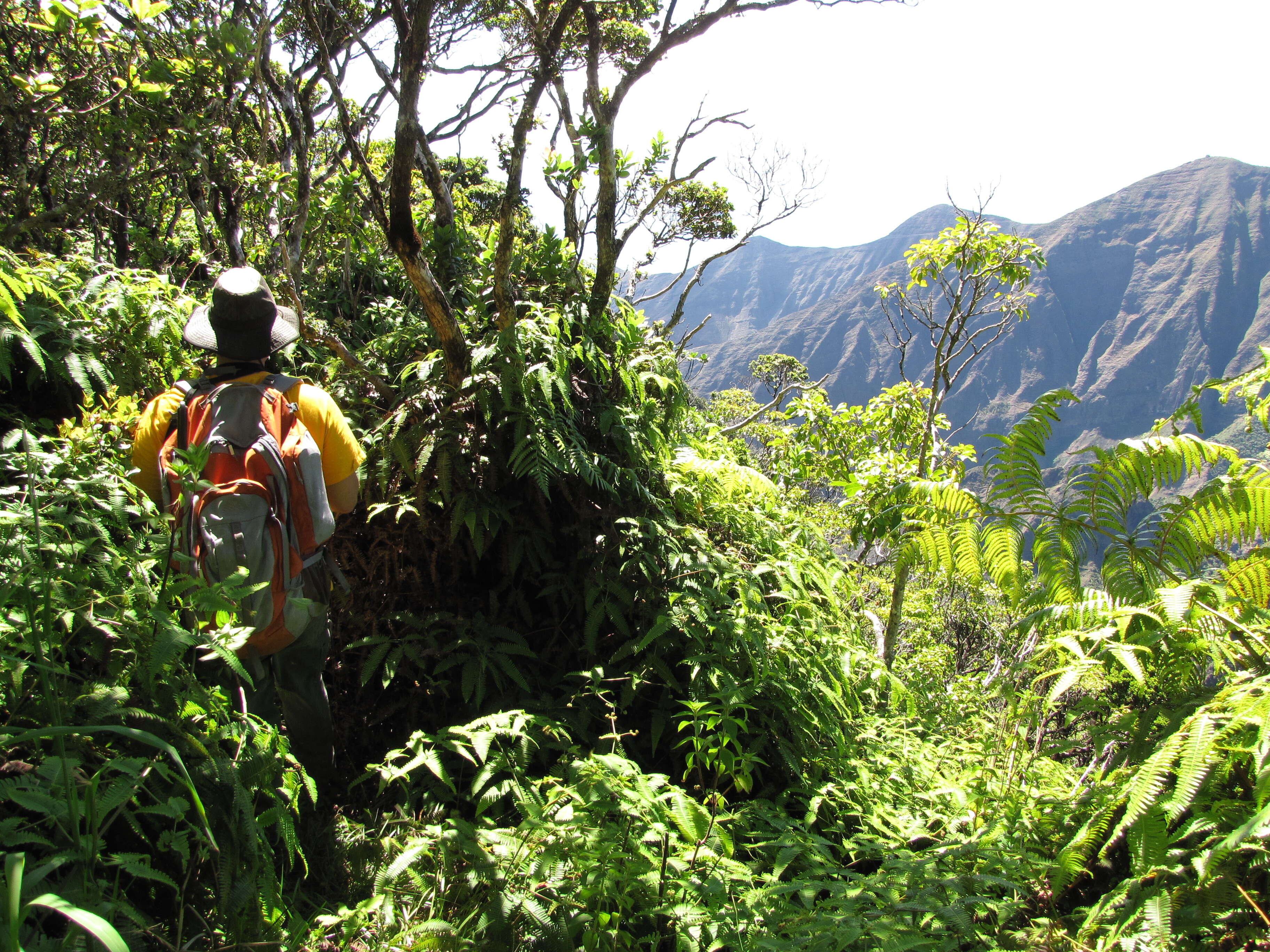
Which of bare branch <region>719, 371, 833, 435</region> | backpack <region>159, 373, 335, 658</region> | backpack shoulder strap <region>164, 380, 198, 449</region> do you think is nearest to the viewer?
backpack <region>159, 373, 335, 658</region>

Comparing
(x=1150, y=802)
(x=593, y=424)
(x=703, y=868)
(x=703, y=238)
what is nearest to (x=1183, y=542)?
(x=1150, y=802)

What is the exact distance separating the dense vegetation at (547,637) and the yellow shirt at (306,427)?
0.78ft

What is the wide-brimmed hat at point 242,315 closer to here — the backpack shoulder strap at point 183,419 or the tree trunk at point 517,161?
the backpack shoulder strap at point 183,419

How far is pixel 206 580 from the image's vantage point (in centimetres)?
208

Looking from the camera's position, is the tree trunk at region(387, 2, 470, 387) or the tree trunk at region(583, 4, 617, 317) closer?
the tree trunk at region(387, 2, 470, 387)

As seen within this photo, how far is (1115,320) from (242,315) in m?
194

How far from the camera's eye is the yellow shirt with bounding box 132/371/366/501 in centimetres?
247

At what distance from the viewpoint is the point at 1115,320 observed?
157 m

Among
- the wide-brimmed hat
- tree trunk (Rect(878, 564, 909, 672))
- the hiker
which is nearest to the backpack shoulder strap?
the hiker

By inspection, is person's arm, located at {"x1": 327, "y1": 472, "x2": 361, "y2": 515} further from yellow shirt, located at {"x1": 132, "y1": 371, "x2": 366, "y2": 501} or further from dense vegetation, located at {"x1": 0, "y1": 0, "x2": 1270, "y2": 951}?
dense vegetation, located at {"x1": 0, "y1": 0, "x2": 1270, "y2": 951}

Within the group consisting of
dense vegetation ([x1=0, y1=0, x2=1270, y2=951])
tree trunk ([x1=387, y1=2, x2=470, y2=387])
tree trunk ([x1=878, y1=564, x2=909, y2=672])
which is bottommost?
tree trunk ([x1=878, y1=564, x2=909, y2=672])

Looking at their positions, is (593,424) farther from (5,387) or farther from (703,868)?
(5,387)

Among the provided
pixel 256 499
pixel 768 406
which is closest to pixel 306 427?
pixel 256 499

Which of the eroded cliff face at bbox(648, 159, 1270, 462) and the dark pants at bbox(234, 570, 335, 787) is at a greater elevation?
the eroded cliff face at bbox(648, 159, 1270, 462)
